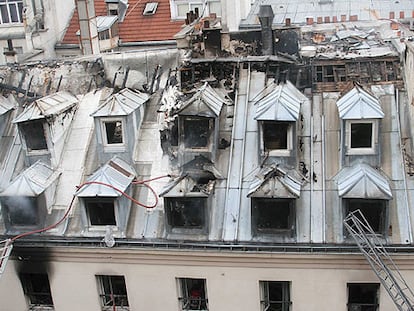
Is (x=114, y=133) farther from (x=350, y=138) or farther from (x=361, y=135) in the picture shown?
(x=361, y=135)

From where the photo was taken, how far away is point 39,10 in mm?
41125

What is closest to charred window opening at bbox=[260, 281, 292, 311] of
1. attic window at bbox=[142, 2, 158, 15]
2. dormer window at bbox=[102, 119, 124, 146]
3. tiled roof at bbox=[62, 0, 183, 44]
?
dormer window at bbox=[102, 119, 124, 146]

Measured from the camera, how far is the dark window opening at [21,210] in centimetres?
2134

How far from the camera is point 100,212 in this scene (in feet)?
69.3

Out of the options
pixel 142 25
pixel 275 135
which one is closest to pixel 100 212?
pixel 275 135

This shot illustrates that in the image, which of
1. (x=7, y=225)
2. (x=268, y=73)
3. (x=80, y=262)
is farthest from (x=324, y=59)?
(x=7, y=225)

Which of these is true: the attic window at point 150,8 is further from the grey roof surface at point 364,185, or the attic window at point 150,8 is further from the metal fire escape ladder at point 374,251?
the metal fire escape ladder at point 374,251

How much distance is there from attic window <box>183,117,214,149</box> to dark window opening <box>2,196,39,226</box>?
20.5ft

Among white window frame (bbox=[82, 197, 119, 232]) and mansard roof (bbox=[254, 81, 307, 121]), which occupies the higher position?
mansard roof (bbox=[254, 81, 307, 121])

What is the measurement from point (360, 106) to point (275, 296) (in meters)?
7.53

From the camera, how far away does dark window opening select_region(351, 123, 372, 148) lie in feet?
66.1

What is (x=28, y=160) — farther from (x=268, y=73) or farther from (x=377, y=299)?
(x=377, y=299)

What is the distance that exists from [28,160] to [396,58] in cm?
1543

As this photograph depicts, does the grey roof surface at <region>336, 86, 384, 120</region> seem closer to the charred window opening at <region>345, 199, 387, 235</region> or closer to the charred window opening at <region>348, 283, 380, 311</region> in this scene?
the charred window opening at <region>345, 199, 387, 235</region>
